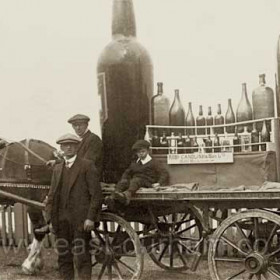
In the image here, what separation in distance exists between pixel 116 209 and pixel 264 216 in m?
1.54

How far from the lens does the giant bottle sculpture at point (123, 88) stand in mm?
5586

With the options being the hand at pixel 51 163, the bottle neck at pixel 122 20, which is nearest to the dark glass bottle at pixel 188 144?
the bottle neck at pixel 122 20

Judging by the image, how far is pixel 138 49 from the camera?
564 centimetres

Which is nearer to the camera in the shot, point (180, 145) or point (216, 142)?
point (216, 142)

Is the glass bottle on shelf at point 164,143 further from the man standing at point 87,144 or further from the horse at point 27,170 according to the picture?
the horse at point 27,170

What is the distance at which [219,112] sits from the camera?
508cm

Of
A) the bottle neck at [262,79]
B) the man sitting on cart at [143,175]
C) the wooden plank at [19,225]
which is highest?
the bottle neck at [262,79]

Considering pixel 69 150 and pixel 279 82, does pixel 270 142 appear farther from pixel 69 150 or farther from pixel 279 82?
pixel 69 150

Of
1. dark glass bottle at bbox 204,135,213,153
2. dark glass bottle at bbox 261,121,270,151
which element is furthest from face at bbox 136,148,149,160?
dark glass bottle at bbox 261,121,270,151

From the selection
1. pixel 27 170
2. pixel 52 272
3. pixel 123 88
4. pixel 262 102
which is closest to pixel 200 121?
pixel 262 102

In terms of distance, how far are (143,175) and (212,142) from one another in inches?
29.3

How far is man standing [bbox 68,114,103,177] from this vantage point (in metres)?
5.37

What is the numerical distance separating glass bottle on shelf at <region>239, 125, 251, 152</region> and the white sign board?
0.44ft

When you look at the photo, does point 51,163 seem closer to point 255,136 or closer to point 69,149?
point 69,149
